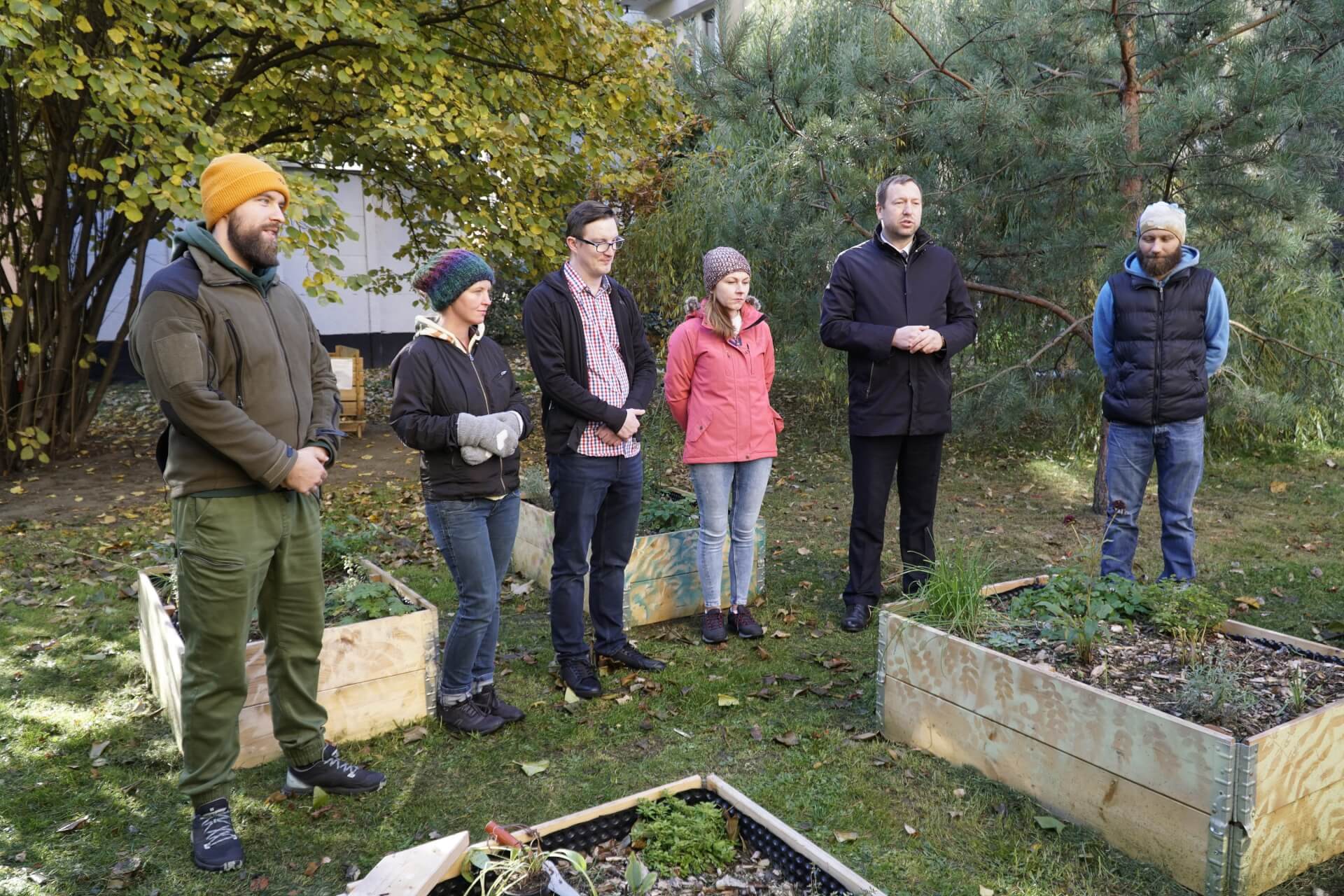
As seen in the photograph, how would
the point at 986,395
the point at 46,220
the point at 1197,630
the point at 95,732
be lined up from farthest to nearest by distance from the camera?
the point at 46,220 < the point at 986,395 < the point at 95,732 < the point at 1197,630

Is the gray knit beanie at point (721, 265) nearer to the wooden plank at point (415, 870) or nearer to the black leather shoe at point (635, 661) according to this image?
the black leather shoe at point (635, 661)

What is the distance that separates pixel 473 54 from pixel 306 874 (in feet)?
25.2

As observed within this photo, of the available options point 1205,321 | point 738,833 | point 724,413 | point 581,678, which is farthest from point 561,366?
point 1205,321

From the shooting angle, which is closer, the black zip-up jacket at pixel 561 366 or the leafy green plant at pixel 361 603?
the leafy green plant at pixel 361 603

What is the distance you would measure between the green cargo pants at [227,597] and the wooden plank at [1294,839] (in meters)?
2.95

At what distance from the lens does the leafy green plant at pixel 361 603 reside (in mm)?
3916

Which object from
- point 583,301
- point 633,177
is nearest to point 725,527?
point 583,301

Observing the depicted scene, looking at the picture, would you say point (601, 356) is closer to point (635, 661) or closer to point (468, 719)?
point (635, 661)

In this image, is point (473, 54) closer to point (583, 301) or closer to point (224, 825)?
point (583, 301)

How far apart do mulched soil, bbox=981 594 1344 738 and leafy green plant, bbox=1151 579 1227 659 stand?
42 mm

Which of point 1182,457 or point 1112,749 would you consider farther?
point 1182,457

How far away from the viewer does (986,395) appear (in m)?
7.14

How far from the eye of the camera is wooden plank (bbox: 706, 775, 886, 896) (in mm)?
2412

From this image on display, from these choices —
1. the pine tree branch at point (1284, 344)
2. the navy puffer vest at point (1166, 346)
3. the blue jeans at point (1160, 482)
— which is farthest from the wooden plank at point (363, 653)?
the pine tree branch at point (1284, 344)
